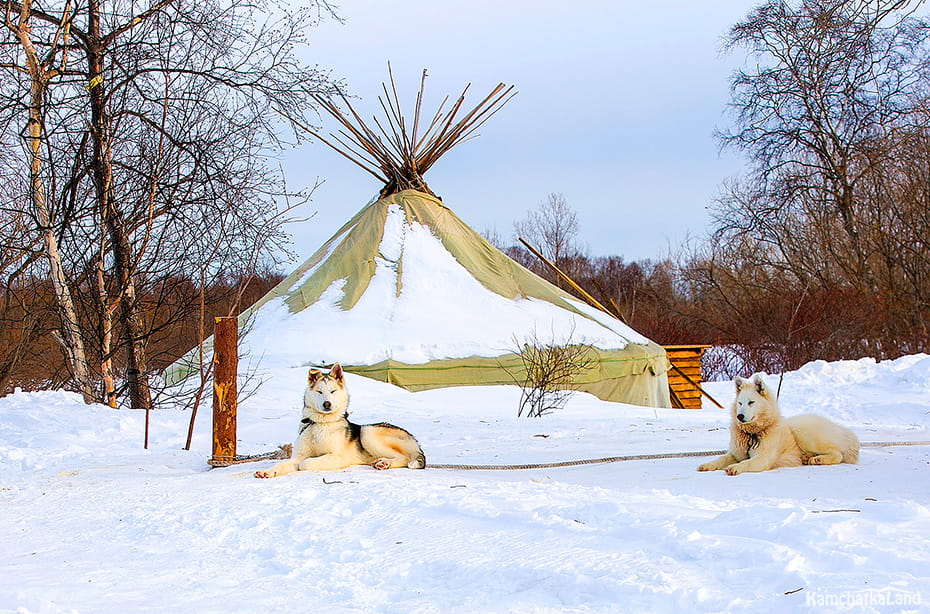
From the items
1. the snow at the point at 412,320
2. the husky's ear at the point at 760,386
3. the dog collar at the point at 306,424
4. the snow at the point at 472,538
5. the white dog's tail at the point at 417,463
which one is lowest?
the snow at the point at 472,538

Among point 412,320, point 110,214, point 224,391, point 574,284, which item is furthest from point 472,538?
point 574,284

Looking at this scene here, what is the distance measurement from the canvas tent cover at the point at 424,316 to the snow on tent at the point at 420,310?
18mm

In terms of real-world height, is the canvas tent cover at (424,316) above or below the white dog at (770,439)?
above

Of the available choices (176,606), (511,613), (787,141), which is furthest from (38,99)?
(787,141)

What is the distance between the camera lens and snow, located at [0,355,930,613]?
215 cm

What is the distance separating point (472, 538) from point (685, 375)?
1200 cm

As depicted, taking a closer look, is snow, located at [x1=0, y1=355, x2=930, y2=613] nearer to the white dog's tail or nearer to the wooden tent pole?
the white dog's tail

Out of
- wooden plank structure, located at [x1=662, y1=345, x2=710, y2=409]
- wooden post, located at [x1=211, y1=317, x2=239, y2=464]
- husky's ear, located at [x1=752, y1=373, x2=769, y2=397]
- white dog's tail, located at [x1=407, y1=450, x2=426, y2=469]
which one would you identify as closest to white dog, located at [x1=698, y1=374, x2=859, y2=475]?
husky's ear, located at [x1=752, y1=373, x2=769, y2=397]

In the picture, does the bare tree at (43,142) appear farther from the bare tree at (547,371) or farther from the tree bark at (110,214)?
the bare tree at (547,371)

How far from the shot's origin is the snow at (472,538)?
2150 mm

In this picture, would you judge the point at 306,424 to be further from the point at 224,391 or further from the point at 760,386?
the point at 760,386

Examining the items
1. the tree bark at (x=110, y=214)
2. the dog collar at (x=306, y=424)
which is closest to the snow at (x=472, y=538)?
the dog collar at (x=306, y=424)

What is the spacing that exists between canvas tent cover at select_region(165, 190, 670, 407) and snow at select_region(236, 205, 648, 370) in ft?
0.06

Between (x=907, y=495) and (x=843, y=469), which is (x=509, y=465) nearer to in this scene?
(x=843, y=469)
